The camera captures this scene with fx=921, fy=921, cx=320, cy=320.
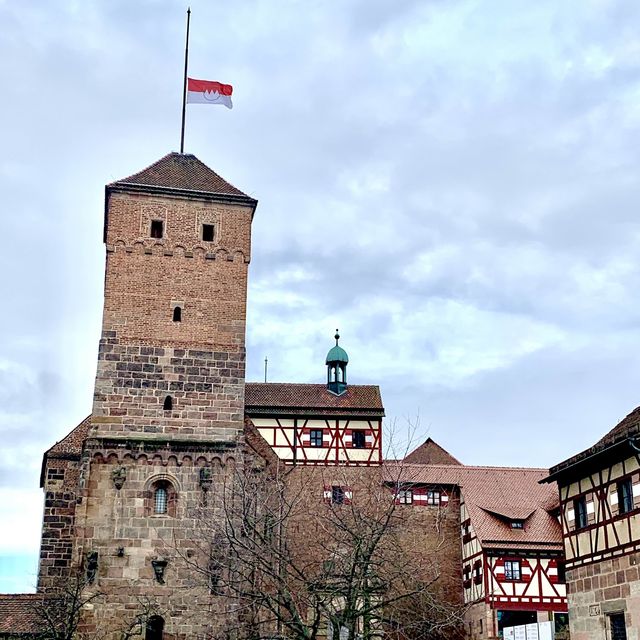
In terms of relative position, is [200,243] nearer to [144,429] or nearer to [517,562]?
[144,429]

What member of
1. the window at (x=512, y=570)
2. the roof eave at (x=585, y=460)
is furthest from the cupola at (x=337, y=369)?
the roof eave at (x=585, y=460)

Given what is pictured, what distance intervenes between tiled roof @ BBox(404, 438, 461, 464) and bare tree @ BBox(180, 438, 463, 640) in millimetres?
6863

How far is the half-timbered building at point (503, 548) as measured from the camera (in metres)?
36.9

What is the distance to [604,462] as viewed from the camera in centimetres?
2166

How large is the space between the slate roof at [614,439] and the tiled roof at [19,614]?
53.2 ft

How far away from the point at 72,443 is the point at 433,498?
54.5ft

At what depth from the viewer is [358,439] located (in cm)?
4228

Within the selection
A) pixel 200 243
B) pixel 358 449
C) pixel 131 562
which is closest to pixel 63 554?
pixel 131 562

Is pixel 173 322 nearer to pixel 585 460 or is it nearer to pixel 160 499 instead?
pixel 160 499

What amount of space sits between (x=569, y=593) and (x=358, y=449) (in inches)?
768

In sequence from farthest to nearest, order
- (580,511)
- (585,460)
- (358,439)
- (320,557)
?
1. (358,439)
2. (320,557)
3. (580,511)
4. (585,460)

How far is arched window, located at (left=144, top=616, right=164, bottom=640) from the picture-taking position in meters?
26.6

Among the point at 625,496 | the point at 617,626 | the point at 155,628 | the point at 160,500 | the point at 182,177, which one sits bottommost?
the point at 617,626

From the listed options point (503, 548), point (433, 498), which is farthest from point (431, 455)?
point (503, 548)
